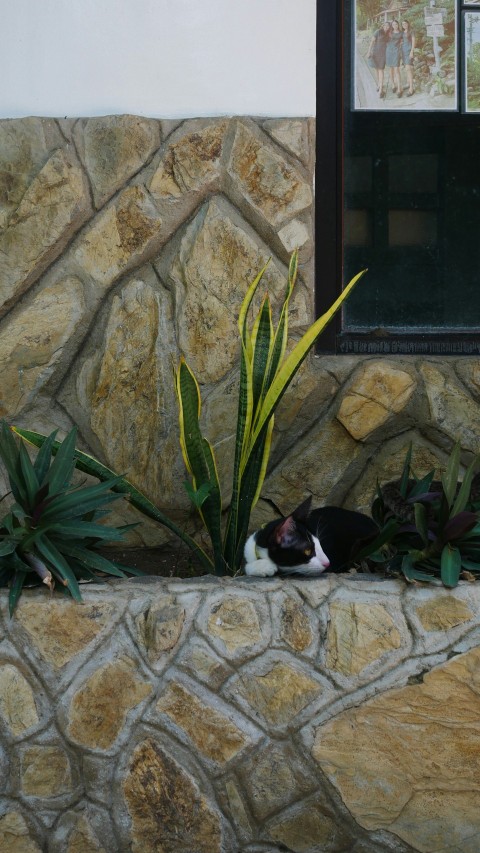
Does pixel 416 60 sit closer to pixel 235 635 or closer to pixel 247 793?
pixel 235 635

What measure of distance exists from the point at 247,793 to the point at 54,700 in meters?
0.66

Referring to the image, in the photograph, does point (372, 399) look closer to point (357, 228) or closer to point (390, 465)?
point (390, 465)

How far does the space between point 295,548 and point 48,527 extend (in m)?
0.85

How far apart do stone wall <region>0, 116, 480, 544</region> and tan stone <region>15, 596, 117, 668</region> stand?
971 mm

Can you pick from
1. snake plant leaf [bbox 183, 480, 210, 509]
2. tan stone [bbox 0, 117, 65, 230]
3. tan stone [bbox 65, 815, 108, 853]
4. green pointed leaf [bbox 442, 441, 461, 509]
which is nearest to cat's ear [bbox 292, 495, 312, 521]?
snake plant leaf [bbox 183, 480, 210, 509]

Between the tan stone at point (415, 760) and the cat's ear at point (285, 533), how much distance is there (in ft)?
2.01

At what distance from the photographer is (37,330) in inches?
148

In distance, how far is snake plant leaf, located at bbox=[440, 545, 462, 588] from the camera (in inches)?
111

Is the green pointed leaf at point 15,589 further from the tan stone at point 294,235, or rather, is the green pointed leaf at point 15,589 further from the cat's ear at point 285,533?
the tan stone at point 294,235

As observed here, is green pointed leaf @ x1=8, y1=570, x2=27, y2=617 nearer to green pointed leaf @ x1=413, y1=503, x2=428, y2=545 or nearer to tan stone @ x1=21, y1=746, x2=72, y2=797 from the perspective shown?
tan stone @ x1=21, y1=746, x2=72, y2=797

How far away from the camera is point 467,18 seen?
3.87m

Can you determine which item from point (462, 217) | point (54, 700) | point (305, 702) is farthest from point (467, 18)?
point (54, 700)

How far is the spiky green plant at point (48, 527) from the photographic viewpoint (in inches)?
112

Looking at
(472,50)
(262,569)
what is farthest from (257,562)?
(472,50)
